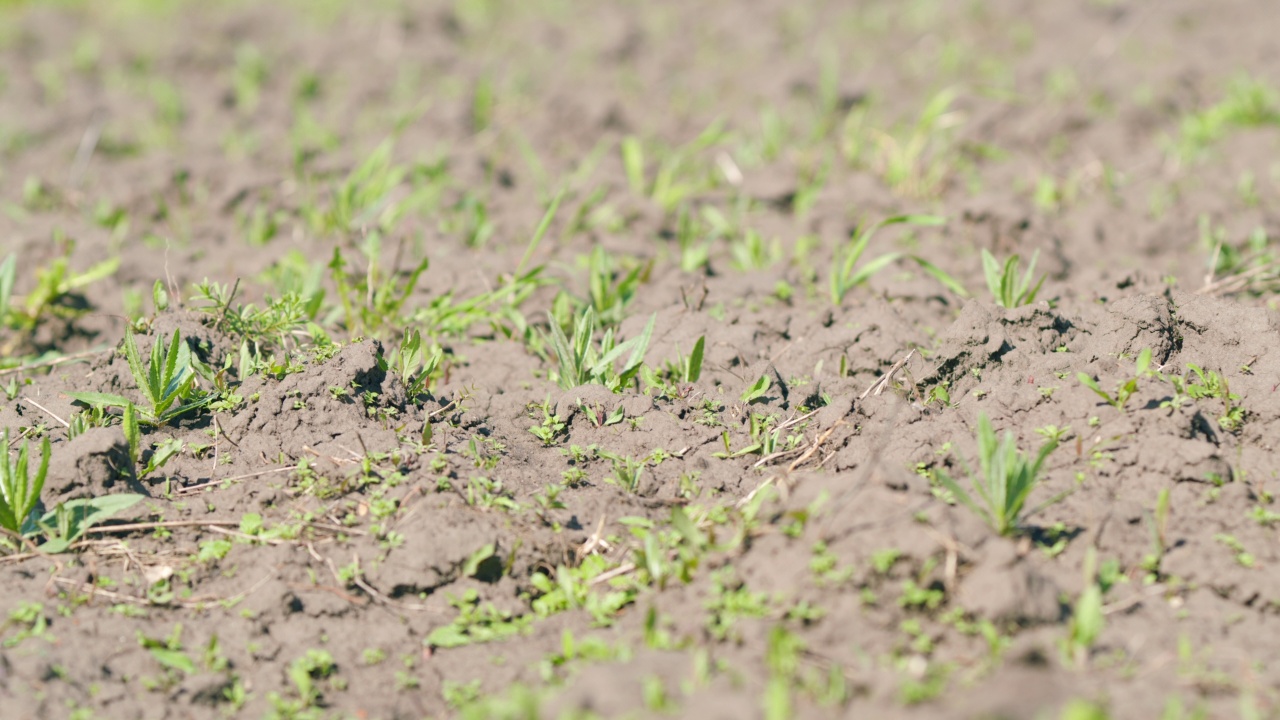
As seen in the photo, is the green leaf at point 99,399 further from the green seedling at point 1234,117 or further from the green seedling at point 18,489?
the green seedling at point 1234,117

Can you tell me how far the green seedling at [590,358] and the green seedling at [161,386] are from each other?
1010 millimetres

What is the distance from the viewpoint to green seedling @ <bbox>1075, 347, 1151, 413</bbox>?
2.80 meters

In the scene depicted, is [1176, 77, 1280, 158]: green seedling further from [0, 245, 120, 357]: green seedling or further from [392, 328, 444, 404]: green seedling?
[0, 245, 120, 357]: green seedling

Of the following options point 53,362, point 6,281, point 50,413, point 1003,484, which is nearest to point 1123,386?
point 1003,484

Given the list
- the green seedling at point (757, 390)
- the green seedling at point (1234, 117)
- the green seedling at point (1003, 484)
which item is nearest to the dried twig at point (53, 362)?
the green seedling at point (757, 390)

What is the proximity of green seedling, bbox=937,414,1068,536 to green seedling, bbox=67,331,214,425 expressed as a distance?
6.71 ft

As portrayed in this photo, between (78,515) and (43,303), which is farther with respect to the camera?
(43,303)

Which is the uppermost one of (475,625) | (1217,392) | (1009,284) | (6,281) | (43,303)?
(6,281)

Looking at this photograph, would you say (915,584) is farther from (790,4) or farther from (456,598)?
(790,4)

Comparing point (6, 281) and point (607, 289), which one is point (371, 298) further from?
point (6, 281)

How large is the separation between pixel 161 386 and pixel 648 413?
1.35m

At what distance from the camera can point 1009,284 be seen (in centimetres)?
351

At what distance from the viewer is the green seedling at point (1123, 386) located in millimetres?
2797

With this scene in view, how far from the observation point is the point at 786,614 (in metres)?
2.35
